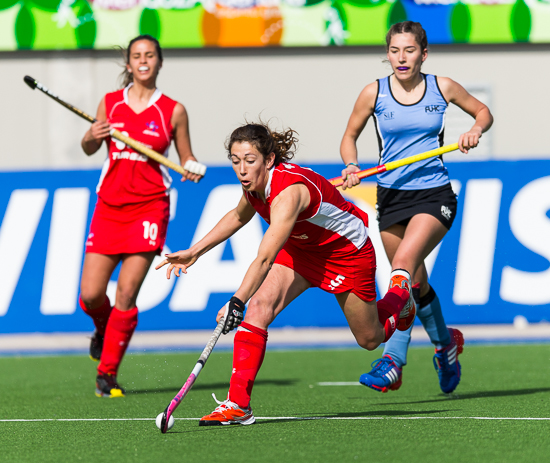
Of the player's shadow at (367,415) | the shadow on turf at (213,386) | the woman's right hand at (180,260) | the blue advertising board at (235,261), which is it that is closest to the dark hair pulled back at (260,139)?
the woman's right hand at (180,260)

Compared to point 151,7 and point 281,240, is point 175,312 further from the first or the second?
point 151,7

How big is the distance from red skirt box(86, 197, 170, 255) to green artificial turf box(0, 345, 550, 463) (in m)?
0.88

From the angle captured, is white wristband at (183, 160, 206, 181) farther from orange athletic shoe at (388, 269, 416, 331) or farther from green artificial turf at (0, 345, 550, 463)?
orange athletic shoe at (388, 269, 416, 331)

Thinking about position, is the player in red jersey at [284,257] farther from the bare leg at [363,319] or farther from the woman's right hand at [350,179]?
the woman's right hand at [350,179]

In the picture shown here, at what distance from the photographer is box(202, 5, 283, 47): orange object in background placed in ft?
42.7

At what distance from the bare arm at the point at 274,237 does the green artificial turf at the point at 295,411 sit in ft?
2.06

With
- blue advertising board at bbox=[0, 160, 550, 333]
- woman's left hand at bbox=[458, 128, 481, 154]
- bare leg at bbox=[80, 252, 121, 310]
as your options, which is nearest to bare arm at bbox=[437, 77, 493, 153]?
woman's left hand at bbox=[458, 128, 481, 154]

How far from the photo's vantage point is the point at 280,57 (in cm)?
1350

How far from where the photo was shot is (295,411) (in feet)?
15.8

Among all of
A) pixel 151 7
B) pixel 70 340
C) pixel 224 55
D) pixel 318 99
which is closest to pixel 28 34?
pixel 151 7

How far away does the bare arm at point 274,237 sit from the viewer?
3.97 m

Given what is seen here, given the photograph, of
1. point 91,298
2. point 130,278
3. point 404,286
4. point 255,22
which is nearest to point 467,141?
point 404,286

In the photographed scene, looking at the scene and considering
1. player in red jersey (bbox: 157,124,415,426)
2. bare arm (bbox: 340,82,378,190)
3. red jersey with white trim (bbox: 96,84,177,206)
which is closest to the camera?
player in red jersey (bbox: 157,124,415,426)

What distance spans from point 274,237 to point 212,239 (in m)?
0.61
